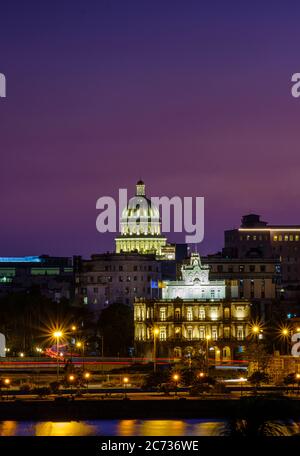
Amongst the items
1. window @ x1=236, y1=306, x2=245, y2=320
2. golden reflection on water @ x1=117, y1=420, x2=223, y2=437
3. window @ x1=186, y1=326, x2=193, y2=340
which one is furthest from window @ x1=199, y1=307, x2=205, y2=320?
golden reflection on water @ x1=117, y1=420, x2=223, y2=437

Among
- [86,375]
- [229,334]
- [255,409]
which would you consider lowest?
[255,409]

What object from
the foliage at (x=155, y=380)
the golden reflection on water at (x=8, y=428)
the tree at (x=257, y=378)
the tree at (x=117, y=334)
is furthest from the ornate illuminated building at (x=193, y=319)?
the golden reflection on water at (x=8, y=428)

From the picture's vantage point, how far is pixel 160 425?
106m

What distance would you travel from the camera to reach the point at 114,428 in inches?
4141

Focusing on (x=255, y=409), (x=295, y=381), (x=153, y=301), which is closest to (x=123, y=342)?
(x=153, y=301)

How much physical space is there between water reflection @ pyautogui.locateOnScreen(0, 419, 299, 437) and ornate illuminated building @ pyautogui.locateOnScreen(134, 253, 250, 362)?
75.7m

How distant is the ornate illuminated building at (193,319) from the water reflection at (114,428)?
248 ft

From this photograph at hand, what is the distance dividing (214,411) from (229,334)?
76.3 m

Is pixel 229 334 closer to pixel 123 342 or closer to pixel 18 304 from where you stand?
pixel 123 342

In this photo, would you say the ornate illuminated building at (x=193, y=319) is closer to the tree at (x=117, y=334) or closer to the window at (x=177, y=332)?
the window at (x=177, y=332)

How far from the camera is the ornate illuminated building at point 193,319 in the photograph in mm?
185625

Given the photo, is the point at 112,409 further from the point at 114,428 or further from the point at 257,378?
the point at 257,378

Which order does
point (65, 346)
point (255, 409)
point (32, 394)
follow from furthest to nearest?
1. point (65, 346)
2. point (32, 394)
3. point (255, 409)

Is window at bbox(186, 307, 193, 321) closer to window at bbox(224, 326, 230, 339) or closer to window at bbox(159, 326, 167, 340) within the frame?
window at bbox(159, 326, 167, 340)
